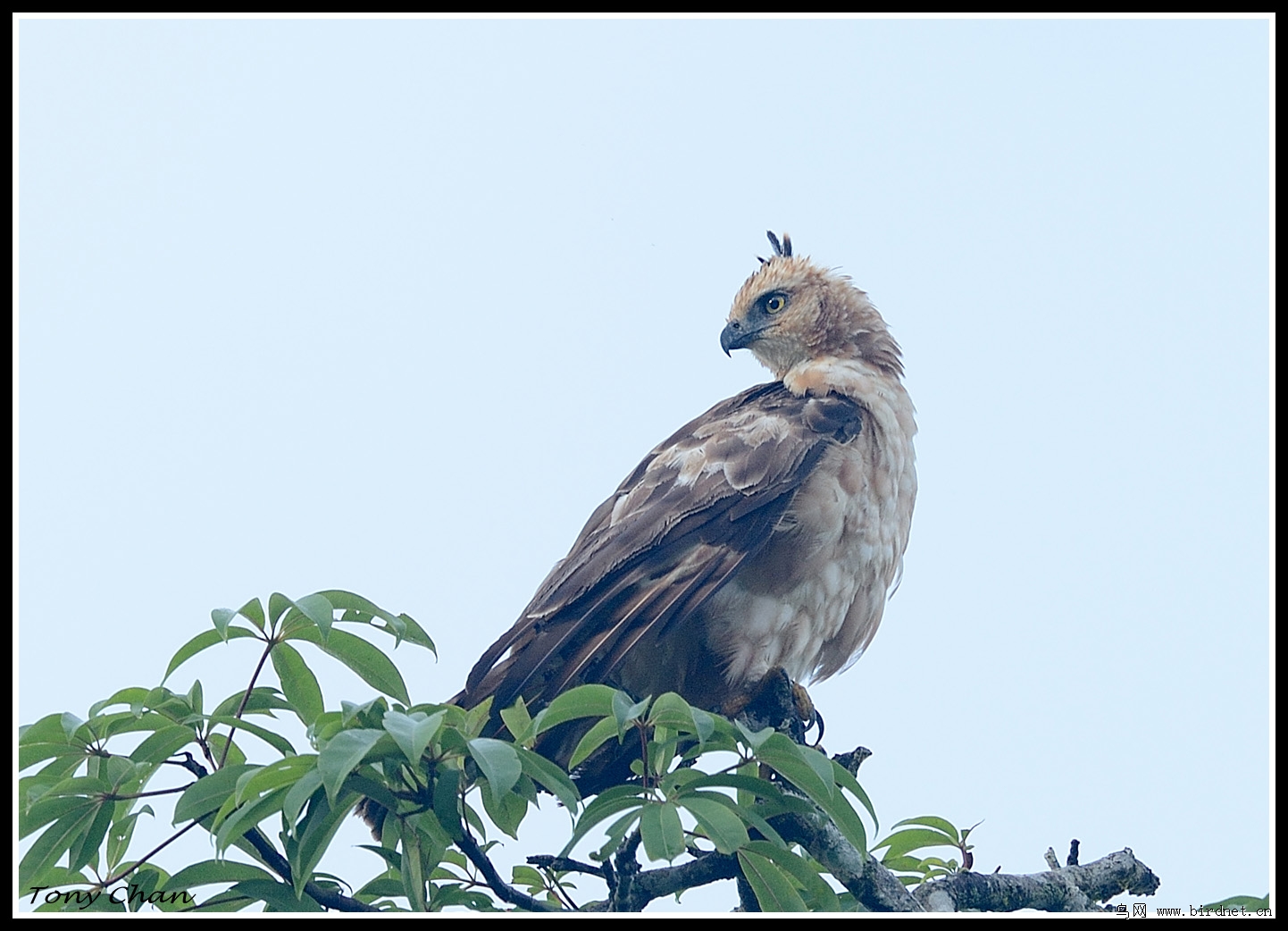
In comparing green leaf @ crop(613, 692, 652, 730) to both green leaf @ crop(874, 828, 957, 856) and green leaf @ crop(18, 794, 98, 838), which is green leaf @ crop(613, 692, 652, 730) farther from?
green leaf @ crop(874, 828, 957, 856)

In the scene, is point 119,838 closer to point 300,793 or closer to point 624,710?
point 300,793

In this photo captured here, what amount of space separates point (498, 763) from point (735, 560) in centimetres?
246

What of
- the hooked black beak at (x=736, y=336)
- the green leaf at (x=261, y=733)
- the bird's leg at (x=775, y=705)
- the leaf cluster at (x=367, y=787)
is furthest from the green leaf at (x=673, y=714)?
the hooked black beak at (x=736, y=336)

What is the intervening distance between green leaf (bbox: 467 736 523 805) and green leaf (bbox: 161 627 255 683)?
858 millimetres

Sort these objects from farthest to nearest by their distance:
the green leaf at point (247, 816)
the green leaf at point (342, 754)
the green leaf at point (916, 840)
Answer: the green leaf at point (916, 840) → the green leaf at point (247, 816) → the green leaf at point (342, 754)

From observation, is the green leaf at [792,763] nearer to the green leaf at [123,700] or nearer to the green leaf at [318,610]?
the green leaf at [318,610]

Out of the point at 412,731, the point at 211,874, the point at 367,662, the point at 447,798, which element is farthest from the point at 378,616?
the point at 211,874

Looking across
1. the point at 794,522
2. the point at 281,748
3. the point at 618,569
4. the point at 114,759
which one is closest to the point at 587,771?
the point at 618,569

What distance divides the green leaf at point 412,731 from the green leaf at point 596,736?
0.40m

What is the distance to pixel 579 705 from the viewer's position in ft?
10.6

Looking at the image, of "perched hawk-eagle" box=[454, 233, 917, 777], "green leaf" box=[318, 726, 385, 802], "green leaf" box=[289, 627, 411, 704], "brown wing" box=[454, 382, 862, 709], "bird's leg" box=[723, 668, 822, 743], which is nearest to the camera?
"green leaf" box=[318, 726, 385, 802]

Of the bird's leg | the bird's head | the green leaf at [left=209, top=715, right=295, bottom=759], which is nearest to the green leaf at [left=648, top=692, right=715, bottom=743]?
the green leaf at [left=209, top=715, right=295, bottom=759]

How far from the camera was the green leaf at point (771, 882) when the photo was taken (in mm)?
3424

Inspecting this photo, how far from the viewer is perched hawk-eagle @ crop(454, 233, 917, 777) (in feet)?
16.4
